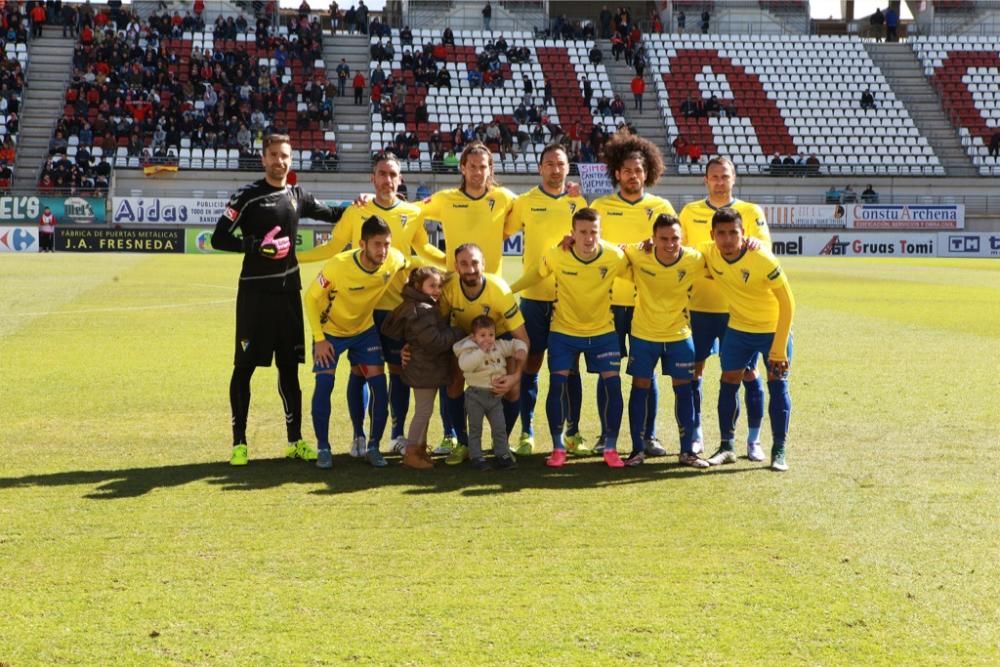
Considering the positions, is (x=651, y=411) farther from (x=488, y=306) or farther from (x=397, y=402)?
(x=397, y=402)

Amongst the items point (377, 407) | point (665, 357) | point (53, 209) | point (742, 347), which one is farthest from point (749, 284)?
point (53, 209)

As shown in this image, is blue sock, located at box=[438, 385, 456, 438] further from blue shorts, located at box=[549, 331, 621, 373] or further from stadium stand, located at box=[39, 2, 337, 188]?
stadium stand, located at box=[39, 2, 337, 188]

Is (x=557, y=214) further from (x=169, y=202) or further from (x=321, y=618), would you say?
(x=169, y=202)

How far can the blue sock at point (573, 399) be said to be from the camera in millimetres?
8336

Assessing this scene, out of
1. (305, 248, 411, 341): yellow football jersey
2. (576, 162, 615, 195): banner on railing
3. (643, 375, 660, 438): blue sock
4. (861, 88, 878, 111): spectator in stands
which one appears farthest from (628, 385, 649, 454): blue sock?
(861, 88, 878, 111): spectator in stands

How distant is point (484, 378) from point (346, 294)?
1118 millimetres

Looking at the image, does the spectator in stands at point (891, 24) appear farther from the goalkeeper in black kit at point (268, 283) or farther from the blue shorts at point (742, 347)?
the goalkeeper in black kit at point (268, 283)

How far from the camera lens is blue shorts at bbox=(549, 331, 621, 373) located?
8000 mm

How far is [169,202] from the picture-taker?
41625mm

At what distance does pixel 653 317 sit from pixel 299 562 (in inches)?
134

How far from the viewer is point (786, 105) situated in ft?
169

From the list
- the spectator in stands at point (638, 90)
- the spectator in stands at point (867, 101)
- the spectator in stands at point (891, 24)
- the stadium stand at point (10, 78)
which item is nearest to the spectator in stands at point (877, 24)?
the spectator in stands at point (891, 24)

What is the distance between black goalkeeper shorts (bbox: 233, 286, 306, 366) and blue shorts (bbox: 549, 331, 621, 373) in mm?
1731

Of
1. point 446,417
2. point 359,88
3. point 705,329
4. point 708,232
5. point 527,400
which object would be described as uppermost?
point 359,88
